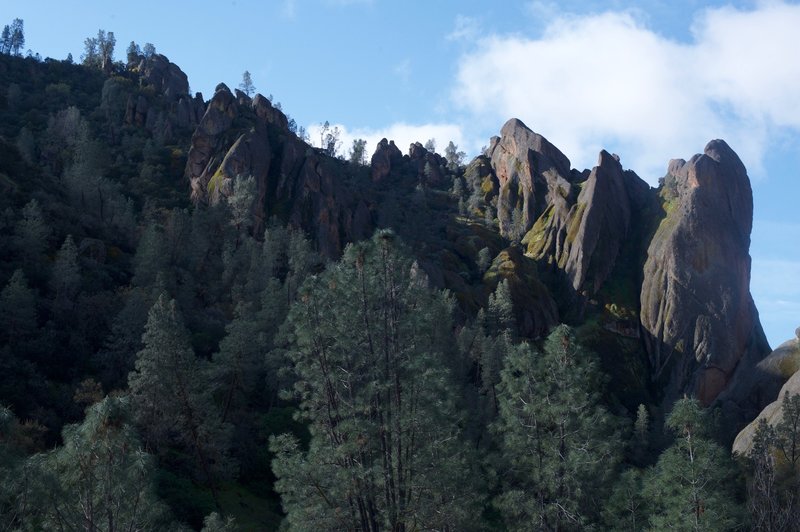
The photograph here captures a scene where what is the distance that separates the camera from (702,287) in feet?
341

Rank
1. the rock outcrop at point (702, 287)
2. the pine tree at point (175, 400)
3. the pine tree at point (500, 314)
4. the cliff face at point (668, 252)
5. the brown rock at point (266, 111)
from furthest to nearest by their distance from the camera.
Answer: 1. the brown rock at point (266, 111)
2. the cliff face at point (668, 252)
3. the rock outcrop at point (702, 287)
4. the pine tree at point (500, 314)
5. the pine tree at point (175, 400)

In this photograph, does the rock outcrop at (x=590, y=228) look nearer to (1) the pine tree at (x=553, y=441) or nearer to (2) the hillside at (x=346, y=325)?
(2) the hillside at (x=346, y=325)

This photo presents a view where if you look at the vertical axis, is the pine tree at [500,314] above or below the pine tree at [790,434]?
above

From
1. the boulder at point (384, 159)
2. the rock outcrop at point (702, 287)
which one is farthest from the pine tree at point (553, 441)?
the boulder at point (384, 159)

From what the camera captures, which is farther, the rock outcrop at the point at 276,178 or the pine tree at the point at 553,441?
the rock outcrop at the point at 276,178

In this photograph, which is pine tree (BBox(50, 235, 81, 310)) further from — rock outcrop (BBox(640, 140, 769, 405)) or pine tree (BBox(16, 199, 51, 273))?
rock outcrop (BBox(640, 140, 769, 405))

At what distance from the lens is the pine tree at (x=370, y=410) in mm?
24516

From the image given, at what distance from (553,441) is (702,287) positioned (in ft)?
280

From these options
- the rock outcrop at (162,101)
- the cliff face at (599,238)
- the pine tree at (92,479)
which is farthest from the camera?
the rock outcrop at (162,101)

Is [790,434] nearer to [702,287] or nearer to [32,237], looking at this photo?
[702,287]

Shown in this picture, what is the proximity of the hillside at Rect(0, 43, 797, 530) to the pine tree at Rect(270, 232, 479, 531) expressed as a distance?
0.10 meters

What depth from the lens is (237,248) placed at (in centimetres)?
9238

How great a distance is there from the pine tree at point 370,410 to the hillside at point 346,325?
10 centimetres

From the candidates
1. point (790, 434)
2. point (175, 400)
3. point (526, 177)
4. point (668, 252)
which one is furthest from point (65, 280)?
point (526, 177)
